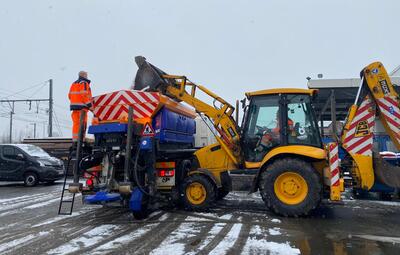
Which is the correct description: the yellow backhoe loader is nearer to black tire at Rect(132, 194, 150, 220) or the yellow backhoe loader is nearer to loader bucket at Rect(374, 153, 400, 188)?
loader bucket at Rect(374, 153, 400, 188)

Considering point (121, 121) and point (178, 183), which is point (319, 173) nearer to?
point (178, 183)

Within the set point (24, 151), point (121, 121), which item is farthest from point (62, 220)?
point (24, 151)

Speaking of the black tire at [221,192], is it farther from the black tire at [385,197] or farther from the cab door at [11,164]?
the cab door at [11,164]

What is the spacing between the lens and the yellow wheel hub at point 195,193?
28.8ft

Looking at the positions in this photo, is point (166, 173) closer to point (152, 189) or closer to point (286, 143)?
point (152, 189)

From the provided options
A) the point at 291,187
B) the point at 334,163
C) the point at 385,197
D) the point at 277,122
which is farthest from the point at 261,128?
the point at 385,197

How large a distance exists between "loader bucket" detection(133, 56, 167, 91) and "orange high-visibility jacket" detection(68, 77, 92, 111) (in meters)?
1.18

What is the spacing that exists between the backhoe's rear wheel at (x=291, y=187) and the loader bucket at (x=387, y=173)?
131cm

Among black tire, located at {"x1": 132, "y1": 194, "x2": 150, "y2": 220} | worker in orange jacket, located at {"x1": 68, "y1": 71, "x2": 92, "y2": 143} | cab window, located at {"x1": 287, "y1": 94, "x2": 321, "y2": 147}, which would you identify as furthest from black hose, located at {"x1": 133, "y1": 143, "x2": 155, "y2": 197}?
cab window, located at {"x1": 287, "y1": 94, "x2": 321, "y2": 147}

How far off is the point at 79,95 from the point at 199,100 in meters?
2.68

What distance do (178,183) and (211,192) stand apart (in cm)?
84

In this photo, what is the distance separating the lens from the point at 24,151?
16312mm

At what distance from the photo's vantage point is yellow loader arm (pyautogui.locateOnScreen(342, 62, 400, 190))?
26.5 ft

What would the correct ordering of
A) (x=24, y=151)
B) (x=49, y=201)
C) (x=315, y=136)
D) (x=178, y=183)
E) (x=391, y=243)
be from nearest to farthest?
(x=391, y=243) → (x=315, y=136) → (x=178, y=183) → (x=49, y=201) → (x=24, y=151)
